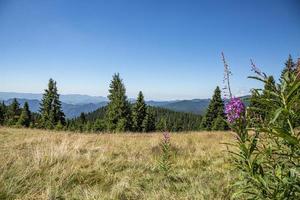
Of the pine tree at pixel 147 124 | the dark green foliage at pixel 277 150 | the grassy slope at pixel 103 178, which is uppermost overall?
the dark green foliage at pixel 277 150

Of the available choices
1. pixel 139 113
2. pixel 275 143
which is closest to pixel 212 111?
pixel 139 113

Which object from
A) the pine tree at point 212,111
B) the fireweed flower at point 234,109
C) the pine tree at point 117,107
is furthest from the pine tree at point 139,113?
the fireweed flower at point 234,109

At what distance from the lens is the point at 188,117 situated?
597 feet

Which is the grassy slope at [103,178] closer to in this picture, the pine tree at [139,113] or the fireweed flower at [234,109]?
the fireweed flower at [234,109]

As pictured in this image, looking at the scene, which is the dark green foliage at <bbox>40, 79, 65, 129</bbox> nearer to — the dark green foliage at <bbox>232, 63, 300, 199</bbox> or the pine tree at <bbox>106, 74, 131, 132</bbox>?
the pine tree at <bbox>106, 74, 131, 132</bbox>

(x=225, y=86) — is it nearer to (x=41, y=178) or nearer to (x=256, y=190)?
(x=256, y=190)

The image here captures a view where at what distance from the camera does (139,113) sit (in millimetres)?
52219

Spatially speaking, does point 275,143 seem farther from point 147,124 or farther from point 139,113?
point 147,124

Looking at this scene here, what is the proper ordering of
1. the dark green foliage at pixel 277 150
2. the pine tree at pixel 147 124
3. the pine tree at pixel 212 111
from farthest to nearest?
the pine tree at pixel 147 124, the pine tree at pixel 212 111, the dark green foliage at pixel 277 150

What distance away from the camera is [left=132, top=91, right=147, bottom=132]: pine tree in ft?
167

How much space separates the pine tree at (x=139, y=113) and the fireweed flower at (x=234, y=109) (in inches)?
1860

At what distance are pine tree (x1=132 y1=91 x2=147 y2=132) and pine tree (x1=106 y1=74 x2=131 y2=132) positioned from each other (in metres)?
6.18

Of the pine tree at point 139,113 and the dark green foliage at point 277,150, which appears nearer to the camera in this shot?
the dark green foliage at point 277,150

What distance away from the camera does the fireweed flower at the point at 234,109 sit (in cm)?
263
